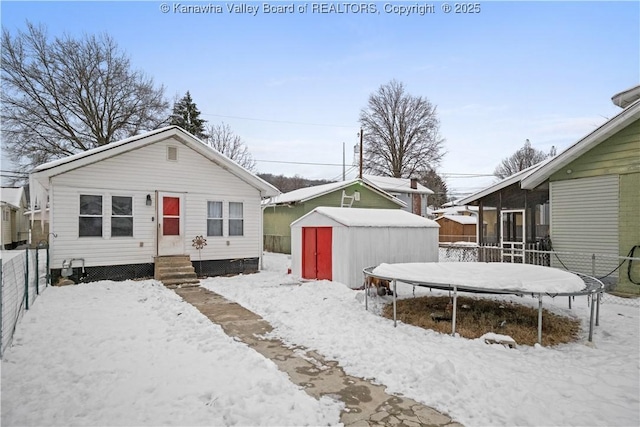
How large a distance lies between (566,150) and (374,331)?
8.76 metres

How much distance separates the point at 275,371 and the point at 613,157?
1090 cm

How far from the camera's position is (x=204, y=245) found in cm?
1275

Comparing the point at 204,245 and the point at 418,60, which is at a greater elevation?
the point at 418,60

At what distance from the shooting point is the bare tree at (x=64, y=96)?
70.3 feet

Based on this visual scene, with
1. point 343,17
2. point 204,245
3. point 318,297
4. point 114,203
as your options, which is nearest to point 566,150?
point 343,17

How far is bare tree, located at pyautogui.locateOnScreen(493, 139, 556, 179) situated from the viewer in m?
55.3

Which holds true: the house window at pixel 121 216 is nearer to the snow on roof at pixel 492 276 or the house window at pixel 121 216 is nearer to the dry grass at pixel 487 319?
the snow on roof at pixel 492 276

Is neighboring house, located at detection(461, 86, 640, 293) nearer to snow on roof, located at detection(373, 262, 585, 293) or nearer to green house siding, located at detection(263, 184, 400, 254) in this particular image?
snow on roof, located at detection(373, 262, 585, 293)

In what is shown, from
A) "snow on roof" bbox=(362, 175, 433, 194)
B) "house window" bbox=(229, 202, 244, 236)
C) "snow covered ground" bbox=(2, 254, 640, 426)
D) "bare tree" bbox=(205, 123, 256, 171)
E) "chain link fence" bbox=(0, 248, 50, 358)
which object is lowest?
"snow covered ground" bbox=(2, 254, 640, 426)

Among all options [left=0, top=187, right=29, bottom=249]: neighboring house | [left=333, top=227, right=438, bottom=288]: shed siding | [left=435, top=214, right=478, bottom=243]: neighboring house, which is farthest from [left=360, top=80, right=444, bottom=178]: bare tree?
[left=0, top=187, right=29, bottom=249]: neighboring house

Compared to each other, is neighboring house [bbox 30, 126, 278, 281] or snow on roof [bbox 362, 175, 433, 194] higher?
snow on roof [bbox 362, 175, 433, 194]

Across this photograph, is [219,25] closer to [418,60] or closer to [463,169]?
[418,60]

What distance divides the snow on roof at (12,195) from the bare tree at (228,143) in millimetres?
16272

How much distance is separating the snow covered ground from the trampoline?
77 centimetres
